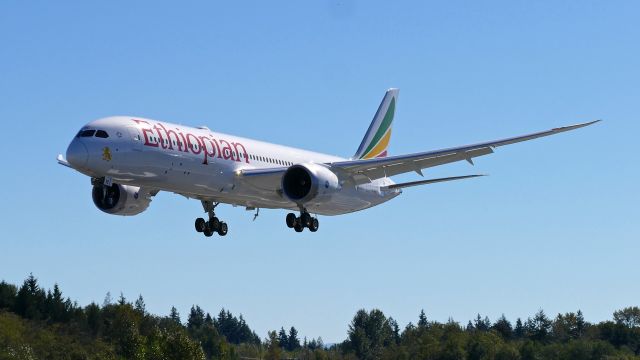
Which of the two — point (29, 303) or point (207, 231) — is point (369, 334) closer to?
point (29, 303)

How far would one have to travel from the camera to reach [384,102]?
77812mm

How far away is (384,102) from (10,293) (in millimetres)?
58935

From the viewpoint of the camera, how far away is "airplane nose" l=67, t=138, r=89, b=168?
52094 millimetres

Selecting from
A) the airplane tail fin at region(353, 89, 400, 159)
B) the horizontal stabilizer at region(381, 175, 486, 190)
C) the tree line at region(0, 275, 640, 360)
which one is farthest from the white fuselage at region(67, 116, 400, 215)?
the tree line at region(0, 275, 640, 360)

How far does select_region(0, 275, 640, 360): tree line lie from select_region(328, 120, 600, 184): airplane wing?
3373 centimetres

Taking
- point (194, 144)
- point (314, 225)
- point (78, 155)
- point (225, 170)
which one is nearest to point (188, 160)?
point (194, 144)

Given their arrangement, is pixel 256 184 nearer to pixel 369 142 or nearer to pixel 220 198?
pixel 220 198

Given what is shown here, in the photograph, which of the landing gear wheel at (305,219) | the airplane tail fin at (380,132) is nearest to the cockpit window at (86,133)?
the landing gear wheel at (305,219)

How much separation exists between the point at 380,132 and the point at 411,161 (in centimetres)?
1472

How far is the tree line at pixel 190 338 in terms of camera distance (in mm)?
97500

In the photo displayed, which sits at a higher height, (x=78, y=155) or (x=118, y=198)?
(x=118, y=198)

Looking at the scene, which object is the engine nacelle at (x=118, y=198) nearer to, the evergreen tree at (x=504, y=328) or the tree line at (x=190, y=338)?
the tree line at (x=190, y=338)

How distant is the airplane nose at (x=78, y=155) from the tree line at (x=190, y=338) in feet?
135

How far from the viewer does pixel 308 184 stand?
5884cm
